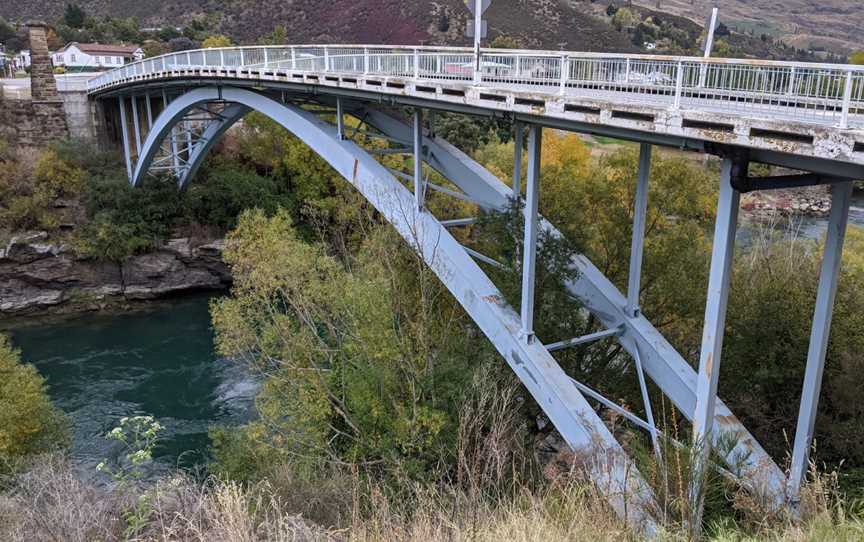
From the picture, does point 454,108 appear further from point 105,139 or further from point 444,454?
point 105,139

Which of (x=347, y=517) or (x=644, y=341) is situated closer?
(x=347, y=517)

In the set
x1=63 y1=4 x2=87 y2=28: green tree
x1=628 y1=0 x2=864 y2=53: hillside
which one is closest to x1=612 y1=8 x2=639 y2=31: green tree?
x1=628 y1=0 x2=864 y2=53: hillside

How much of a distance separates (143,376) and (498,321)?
39.2 feet

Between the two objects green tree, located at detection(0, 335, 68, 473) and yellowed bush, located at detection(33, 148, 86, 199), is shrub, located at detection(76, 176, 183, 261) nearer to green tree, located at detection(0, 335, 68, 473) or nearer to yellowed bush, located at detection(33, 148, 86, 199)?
yellowed bush, located at detection(33, 148, 86, 199)

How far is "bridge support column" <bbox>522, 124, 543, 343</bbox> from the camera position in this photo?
315 inches

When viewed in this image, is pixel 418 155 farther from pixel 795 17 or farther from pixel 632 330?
pixel 795 17

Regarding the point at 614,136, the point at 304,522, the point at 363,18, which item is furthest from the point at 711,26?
the point at 363,18

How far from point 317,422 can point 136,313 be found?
14.5 meters

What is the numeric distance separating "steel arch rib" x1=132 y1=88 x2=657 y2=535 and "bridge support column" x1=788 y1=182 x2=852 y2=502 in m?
1.51

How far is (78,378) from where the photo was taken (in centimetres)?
1689

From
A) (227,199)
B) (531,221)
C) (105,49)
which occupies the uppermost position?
(105,49)

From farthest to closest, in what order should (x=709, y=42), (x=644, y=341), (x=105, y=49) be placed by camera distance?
(x=105, y=49)
(x=644, y=341)
(x=709, y=42)

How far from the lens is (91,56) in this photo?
47.1 meters

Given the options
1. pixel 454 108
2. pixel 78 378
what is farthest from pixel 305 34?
pixel 454 108
